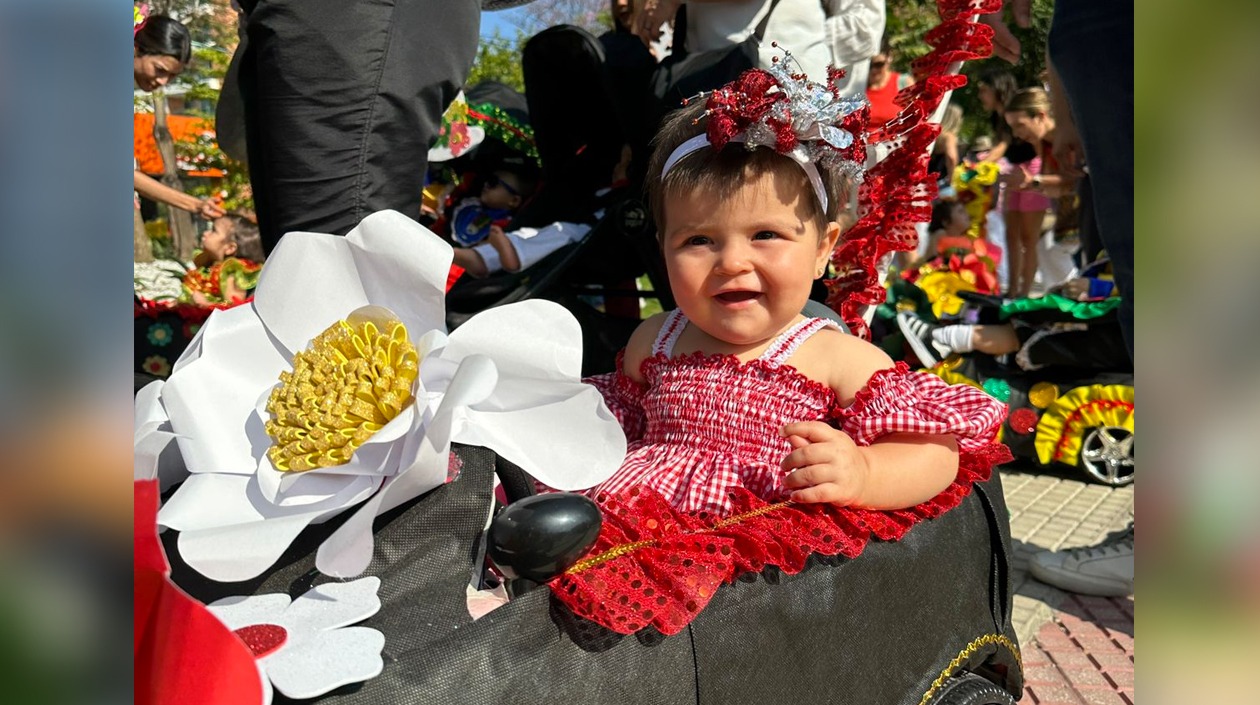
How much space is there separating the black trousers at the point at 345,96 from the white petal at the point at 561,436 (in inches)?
37.0

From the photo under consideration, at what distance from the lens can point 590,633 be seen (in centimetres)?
90

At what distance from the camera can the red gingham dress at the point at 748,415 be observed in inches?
58.2

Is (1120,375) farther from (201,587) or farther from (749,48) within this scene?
(201,587)

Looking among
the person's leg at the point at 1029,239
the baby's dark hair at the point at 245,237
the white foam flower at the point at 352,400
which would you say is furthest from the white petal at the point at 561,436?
the person's leg at the point at 1029,239

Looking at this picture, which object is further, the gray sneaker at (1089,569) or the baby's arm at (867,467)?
the gray sneaker at (1089,569)

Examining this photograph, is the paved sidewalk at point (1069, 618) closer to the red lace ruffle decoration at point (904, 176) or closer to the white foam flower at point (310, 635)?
the red lace ruffle decoration at point (904, 176)

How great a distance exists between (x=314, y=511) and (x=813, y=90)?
43.5 inches

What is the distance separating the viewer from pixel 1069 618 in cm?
246

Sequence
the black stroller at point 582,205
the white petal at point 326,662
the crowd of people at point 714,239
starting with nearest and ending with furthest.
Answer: the white petal at point 326,662 < the crowd of people at point 714,239 < the black stroller at point 582,205

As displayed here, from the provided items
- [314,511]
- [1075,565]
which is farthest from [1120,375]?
[314,511]

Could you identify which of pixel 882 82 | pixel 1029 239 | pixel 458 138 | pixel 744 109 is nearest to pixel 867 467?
pixel 744 109

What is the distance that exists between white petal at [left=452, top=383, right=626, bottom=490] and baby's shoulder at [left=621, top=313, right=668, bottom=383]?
84cm

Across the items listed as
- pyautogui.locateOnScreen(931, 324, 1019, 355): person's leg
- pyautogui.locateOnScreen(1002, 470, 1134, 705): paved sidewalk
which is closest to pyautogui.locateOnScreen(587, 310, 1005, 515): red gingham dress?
pyautogui.locateOnScreen(1002, 470, 1134, 705): paved sidewalk

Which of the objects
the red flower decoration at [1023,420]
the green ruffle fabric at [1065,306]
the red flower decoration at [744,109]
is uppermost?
the red flower decoration at [744,109]
